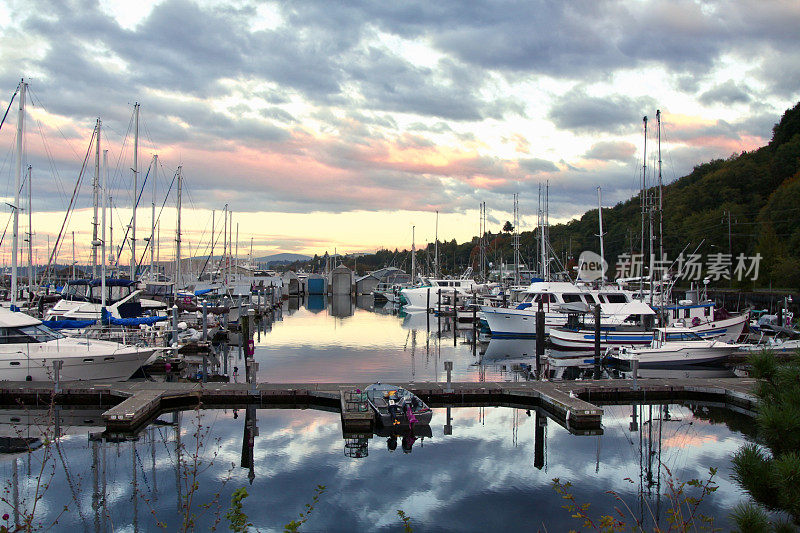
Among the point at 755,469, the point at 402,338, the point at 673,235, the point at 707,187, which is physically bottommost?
the point at 402,338

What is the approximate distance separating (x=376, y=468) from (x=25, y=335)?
596 inches

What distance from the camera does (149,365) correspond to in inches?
1120

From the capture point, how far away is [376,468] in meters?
14.9

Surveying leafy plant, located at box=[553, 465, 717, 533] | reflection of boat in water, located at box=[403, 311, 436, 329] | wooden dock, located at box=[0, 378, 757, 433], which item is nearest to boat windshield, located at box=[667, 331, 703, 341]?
wooden dock, located at box=[0, 378, 757, 433]

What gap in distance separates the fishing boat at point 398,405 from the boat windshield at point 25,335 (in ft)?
41.9

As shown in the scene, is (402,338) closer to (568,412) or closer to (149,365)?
(149,365)

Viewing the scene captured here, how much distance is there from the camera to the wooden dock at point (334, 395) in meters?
19.9

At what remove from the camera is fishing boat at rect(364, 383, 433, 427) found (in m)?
17.4

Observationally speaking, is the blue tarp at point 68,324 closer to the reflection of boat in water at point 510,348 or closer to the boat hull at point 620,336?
the reflection of boat in water at point 510,348

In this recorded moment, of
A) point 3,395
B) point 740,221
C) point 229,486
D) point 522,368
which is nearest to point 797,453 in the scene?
point 229,486

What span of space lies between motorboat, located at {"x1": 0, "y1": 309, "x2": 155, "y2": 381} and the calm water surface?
2692 millimetres

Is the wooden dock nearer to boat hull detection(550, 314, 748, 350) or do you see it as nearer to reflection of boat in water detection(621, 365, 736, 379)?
reflection of boat in water detection(621, 365, 736, 379)

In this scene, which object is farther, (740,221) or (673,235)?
(673,235)

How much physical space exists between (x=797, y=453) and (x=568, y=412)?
517 inches
